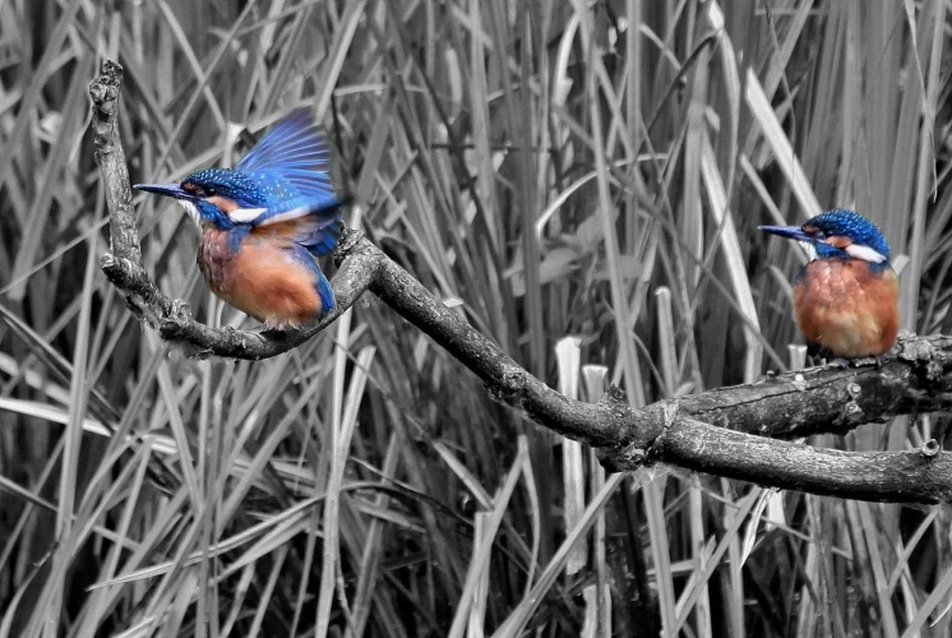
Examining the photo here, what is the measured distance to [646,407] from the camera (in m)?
1.42

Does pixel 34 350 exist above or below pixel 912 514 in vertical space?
above

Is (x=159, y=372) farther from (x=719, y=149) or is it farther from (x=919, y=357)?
(x=919, y=357)

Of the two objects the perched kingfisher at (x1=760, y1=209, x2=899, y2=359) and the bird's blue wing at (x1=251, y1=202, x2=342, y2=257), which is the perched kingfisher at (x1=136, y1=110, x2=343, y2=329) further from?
the perched kingfisher at (x1=760, y1=209, x2=899, y2=359)

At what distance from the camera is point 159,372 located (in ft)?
7.40

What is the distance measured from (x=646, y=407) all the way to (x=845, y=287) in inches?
29.9

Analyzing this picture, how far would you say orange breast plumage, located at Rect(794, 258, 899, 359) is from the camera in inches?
75.1

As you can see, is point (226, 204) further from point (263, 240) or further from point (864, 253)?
point (864, 253)

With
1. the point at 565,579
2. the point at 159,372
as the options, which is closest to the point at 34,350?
the point at 159,372

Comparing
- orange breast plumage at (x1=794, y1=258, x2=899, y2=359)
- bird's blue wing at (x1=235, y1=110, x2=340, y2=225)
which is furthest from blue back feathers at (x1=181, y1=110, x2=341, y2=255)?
orange breast plumage at (x1=794, y1=258, x2=899, y2=359)

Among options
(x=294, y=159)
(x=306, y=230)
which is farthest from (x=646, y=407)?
(x=294, y=159)

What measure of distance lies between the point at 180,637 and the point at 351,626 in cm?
41

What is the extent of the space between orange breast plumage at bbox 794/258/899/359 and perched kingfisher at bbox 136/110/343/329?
857mm

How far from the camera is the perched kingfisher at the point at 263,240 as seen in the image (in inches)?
51.4

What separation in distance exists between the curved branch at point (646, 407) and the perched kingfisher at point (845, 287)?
0.24m
